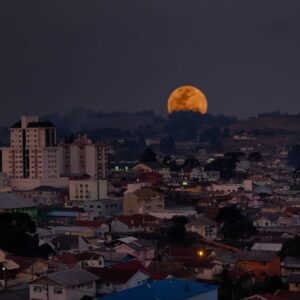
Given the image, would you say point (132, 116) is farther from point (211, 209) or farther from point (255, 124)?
point (211, 209)

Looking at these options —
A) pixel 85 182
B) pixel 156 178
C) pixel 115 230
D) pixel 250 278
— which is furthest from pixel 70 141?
pixel 250 278

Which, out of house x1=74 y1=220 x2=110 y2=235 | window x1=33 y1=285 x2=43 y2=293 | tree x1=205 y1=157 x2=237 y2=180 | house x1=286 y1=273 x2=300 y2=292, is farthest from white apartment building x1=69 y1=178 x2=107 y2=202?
→ window x1=33 y1=285 x2=43 y2=293

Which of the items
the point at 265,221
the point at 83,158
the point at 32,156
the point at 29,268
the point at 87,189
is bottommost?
the point at 265,221

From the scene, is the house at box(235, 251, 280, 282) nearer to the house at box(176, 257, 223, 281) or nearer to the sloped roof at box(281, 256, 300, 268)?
the sloped roof at box(281, 256, 300, 268)

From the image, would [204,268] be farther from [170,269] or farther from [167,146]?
[167,146]

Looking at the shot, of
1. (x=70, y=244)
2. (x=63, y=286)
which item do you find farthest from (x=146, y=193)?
(x=63, y=286)
